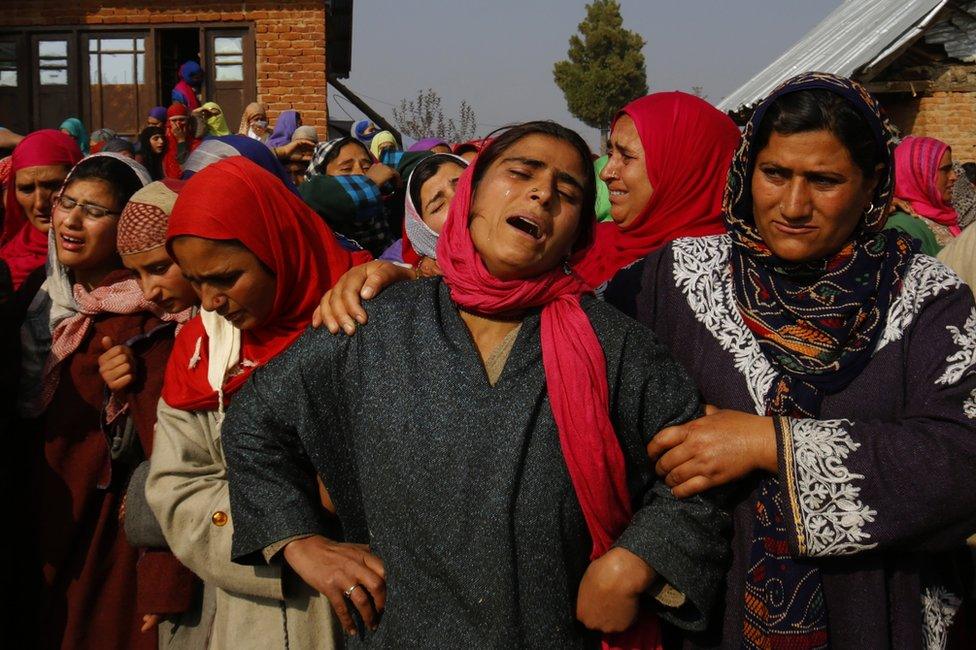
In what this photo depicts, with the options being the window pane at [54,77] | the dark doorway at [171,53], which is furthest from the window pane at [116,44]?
the window pane at [54,77]

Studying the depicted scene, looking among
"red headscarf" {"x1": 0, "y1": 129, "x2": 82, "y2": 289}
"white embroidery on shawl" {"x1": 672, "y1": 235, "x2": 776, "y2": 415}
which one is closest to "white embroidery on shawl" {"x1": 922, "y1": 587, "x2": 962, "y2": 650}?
"white embroidery on shawl" {"x1": 672, "y1": 235, "x2": 776, "y2": 415}

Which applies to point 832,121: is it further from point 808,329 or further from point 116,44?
point 116,44

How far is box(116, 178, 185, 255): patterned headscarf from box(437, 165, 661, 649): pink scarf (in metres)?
1.09

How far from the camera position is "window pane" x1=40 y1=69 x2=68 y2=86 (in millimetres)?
12047

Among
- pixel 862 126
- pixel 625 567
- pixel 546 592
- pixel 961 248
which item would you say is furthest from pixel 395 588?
pixel 961 248

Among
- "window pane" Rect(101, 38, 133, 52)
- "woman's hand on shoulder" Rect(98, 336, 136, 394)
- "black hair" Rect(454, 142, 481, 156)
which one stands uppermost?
"window pane" Rect(101, 38, 133, 52)

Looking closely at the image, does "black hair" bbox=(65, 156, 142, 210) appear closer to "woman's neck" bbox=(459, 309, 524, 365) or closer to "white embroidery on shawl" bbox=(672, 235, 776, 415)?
"woman's neck" bbox=(459, 309, 524, 365)

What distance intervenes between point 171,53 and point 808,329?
42.5 ft

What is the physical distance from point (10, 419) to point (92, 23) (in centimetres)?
1052

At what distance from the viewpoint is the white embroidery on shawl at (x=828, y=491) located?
6.09 ft

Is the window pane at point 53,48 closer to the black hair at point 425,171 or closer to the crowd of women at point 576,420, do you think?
the black hair at point 425,171

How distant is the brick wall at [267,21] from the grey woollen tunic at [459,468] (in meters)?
9.90

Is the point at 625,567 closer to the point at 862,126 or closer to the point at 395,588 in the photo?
the point at 395,588

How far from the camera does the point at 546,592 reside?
1.81 m
